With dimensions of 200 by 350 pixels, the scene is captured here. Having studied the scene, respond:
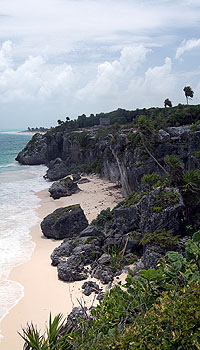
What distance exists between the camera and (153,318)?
6.12 metres

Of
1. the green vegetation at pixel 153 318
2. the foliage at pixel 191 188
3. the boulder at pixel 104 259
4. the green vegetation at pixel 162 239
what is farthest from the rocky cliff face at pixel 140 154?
the green vegetation at pixel 153 318

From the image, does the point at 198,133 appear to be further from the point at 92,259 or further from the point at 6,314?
the point at 6,314

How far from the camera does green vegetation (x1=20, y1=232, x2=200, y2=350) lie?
5.65 meters

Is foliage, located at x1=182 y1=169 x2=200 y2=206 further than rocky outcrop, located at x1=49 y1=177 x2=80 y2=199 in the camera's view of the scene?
No

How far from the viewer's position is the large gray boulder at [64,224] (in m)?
19.6

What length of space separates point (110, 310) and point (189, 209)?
8.52 metres

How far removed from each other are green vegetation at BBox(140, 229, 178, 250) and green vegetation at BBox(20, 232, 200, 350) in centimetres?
454

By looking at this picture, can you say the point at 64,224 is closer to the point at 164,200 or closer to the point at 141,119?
the point at 164,200

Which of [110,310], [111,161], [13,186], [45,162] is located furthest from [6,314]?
[45,162]

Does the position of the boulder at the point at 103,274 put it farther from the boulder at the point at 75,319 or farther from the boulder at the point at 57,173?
the boulder at the point at 57,173

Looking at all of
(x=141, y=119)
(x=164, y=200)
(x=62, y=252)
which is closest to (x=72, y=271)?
(x=62, y=252)

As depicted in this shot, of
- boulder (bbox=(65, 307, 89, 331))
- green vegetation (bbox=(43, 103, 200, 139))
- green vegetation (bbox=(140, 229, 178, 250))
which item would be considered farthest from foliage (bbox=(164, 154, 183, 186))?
green vegetation (bbox=(43, 103, 200, 139))

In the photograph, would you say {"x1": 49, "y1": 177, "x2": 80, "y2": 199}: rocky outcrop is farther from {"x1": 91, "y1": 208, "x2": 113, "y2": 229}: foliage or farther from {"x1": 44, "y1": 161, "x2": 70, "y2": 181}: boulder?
{"x1": 91, "y1": 208, "x2": 113, "y2": 229}: foliage

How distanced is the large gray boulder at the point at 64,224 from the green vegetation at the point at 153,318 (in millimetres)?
11601
